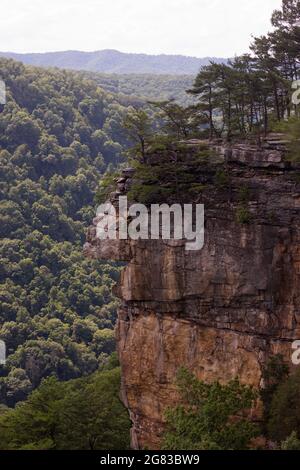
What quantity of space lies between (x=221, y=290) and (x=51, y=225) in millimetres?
79584

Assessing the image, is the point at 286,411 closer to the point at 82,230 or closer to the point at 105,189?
the point at 105,189

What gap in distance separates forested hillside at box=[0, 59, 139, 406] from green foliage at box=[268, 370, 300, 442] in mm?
37182

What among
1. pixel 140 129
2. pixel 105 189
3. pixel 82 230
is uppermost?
pixel 140 129

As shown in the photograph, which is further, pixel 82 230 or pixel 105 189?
pixel 82 230

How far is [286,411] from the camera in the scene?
66.8ft

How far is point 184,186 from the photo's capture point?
80.9ft

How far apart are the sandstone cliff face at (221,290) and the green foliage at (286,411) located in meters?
2.28

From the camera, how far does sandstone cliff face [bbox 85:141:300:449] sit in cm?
2331

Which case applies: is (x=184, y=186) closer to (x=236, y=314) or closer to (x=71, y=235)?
(x=236, y=314)

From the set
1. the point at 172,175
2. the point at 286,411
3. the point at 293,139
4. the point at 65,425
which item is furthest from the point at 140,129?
the point at 286,411

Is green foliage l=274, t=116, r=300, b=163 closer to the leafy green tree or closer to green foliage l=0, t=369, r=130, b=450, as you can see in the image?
the leafy green tree

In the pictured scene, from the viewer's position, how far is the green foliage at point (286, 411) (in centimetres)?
1994

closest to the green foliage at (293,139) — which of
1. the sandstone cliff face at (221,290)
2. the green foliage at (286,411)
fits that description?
the sandstone cliff face at (221,290)

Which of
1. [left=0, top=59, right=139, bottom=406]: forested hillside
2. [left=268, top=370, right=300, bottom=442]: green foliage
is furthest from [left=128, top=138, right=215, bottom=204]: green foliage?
[left=0, top=59, right=139, bottom=406]: forested hillside
